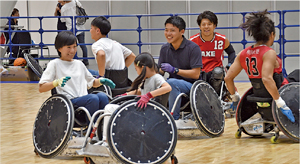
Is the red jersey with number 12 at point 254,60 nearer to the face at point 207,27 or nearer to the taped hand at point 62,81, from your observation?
the face at point 207,27

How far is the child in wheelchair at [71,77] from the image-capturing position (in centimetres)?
376

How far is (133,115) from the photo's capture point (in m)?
3.23

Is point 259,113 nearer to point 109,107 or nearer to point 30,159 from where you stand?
point 109,107

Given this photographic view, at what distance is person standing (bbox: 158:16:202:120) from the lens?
4.45 metres

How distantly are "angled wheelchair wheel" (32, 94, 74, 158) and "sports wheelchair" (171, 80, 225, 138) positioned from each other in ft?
3.41

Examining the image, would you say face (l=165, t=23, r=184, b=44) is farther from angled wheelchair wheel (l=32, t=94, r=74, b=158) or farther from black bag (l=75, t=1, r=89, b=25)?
black bag (l=75, t=1, r=89, b=25)

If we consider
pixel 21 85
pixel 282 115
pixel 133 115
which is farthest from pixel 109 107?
pixel 21 85

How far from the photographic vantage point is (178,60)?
468cm

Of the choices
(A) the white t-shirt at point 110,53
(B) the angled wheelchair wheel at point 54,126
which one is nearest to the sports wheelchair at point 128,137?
(B) the angled wheelchair wheel at point 54,126

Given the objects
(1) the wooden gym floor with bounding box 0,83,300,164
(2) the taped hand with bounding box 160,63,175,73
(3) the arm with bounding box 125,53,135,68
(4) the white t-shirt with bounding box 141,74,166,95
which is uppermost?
(3) the arm with bounding box 125,53,135,68

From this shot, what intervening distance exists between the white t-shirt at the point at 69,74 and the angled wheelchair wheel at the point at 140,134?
78 centimetres

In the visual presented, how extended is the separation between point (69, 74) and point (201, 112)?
129cm

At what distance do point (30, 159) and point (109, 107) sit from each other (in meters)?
0.85

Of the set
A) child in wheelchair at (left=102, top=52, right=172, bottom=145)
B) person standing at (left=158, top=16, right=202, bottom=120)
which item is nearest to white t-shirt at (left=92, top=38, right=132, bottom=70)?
person standing at (left=158, top=16, right=202, bottom=120)
